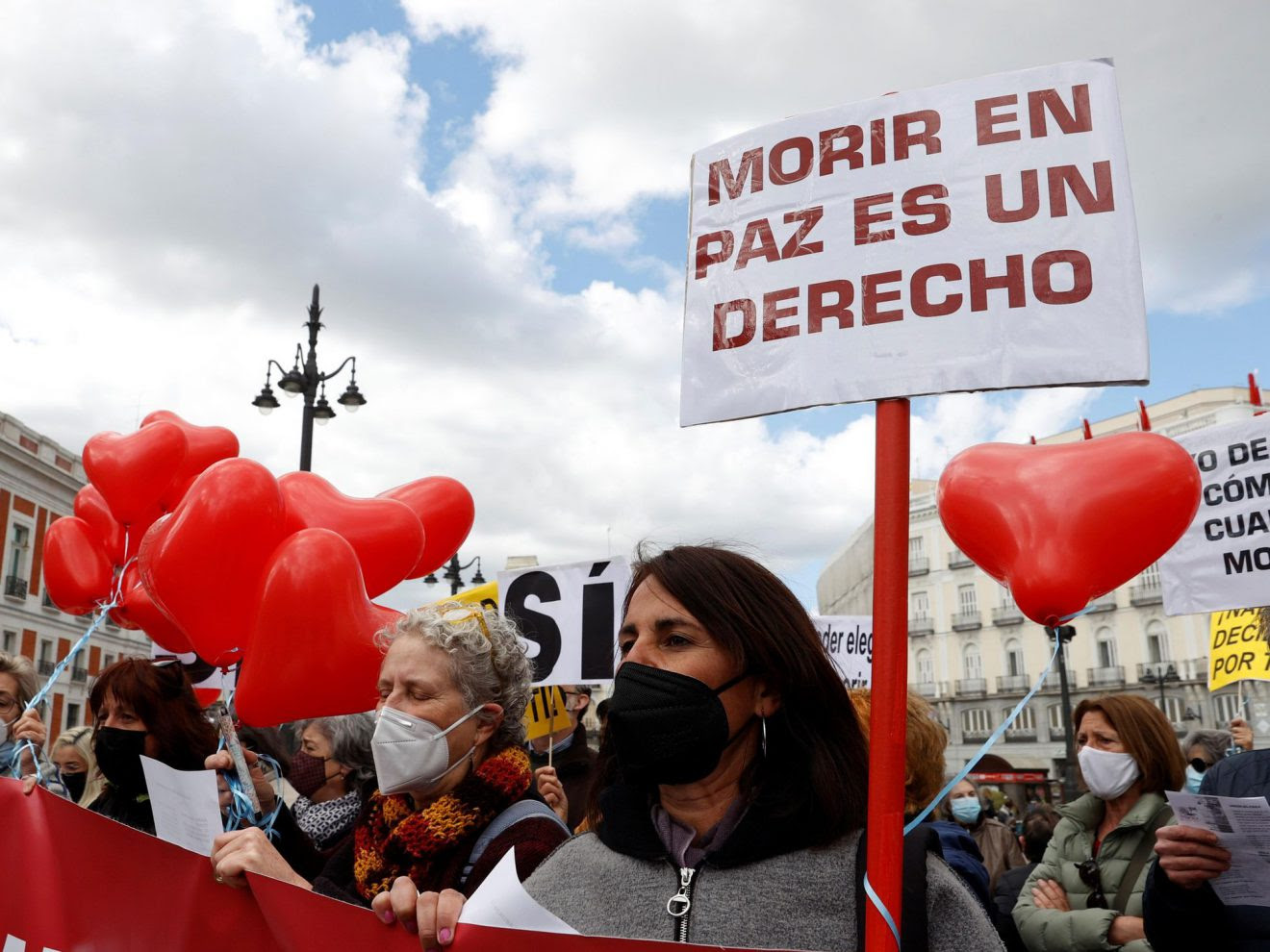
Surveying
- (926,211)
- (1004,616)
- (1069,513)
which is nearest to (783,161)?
(926,211)

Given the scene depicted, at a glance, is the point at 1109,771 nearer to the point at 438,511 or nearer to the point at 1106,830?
the point at 1106,830

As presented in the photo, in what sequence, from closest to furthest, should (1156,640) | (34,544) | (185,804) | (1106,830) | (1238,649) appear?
(185,804) < (1106,830) < (1238,649) < (34,544) < (1156,640)

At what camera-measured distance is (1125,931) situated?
3535 millimetres

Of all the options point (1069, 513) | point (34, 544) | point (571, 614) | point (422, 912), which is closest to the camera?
point (422, 912)

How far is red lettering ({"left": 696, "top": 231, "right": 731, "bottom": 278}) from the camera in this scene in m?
2.57

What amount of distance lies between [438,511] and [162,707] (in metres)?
1.41

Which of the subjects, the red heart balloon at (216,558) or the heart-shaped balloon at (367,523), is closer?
the red heart balloon at (216,558)

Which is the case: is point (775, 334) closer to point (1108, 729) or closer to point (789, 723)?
point (789, 723)

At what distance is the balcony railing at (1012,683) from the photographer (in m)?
56.3

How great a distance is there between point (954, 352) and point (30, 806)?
2.51 meters

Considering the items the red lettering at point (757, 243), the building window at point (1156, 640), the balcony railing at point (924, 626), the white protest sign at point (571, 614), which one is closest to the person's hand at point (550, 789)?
the white protest sign at point (571, 614)

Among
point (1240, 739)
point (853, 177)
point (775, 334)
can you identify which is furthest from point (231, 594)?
Answer: point (1240, 739)

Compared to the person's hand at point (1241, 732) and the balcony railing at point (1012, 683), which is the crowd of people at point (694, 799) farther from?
the balcony railing at point (1012, 683)

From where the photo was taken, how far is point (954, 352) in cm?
223
